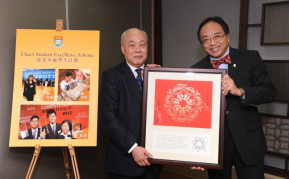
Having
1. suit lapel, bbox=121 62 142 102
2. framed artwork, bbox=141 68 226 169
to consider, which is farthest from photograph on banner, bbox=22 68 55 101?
framed artwork, bbox=141 68 226 169

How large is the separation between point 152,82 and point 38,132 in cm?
102

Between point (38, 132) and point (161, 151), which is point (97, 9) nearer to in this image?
point (38, 132)

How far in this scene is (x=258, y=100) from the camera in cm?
175

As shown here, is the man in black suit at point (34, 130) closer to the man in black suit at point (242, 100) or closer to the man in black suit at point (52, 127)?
the man in black suit at point (52, 127)

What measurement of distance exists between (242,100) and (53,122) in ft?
4.79

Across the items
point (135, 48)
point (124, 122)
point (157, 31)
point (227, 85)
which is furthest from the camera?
point (157, 31)

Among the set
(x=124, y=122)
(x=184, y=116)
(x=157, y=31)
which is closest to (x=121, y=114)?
(x=124, y=122)

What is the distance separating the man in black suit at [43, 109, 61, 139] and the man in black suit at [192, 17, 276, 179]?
1326 millimetres

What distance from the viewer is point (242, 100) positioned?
68.9 inches

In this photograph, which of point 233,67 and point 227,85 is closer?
point 227,85

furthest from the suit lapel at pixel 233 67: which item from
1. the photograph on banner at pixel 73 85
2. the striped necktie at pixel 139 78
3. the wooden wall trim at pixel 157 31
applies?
the wooden wall trim at pixel 157 31

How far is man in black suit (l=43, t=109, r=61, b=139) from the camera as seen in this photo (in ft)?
6.62

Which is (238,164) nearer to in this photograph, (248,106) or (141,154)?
(248,106)

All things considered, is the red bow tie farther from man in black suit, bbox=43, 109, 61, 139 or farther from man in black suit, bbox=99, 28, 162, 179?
man in black suit, bbox=43, 109, 61, 139
